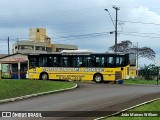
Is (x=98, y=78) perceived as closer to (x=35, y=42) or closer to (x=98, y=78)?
(x=98, y=78)

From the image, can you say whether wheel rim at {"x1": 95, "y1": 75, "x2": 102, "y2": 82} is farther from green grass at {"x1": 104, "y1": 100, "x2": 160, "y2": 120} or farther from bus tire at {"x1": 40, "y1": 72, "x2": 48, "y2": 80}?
green grass at {"x1": 104, "y1": 100, "x2": 160, "y2": 120}

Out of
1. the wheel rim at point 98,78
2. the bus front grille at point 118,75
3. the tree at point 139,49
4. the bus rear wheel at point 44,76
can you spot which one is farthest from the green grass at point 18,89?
the tree at point 139,49

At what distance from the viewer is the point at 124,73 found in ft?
124

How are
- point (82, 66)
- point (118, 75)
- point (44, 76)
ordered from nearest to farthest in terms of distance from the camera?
point (118, 75) < point (82, 66) < point (44, 76)

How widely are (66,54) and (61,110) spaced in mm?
24020

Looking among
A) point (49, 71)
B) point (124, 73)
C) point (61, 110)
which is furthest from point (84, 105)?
point (49, 71)

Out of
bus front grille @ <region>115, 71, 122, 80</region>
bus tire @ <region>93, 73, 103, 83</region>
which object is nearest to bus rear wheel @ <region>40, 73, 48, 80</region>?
bus tire @ <region>93, 73, 103, 83</region>

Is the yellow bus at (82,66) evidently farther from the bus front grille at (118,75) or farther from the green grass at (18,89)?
the green grass at (18,89)

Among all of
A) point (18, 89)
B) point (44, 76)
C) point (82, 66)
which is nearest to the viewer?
point (18, 89)

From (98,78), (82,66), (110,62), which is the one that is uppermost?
(110,62)

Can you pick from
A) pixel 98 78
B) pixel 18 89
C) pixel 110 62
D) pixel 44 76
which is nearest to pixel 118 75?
pixel 110 62

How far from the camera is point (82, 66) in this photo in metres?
38.9

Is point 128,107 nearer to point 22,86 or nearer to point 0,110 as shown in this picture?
point 0,110

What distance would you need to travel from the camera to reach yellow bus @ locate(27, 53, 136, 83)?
124 ft
